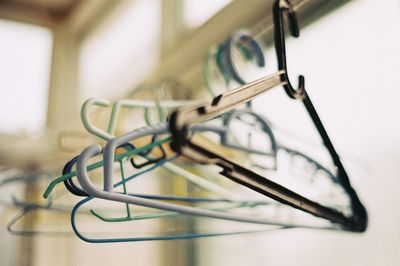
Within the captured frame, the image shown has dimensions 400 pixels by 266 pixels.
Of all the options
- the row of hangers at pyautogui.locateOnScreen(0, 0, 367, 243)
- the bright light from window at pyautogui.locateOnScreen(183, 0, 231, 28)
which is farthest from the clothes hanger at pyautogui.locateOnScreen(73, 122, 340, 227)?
the bright light from window at pyautogui.locateOnScreen(183, 0, 231, 28)

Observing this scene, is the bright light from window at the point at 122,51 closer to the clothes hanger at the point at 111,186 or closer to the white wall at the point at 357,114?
the white wall at the point at 357,114

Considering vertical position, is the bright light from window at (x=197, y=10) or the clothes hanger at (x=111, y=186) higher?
the bright light from window at (x=197, y=10)

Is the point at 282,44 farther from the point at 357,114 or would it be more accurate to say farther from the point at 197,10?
the point at 197,10

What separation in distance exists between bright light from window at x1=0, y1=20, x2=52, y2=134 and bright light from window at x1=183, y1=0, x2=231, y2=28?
0.91 metres

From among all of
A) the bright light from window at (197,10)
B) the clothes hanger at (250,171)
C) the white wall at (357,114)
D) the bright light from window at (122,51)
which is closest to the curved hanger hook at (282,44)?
the clothes hanger at (250,171)

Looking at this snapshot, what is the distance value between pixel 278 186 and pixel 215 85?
2.38 feet

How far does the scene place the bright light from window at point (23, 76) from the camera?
1.88 meters

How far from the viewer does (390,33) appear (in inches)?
28.9

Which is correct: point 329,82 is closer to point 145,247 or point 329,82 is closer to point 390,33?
point 390,33

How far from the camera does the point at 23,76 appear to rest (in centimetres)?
199

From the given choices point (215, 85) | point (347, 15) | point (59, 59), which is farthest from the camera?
point (59, 59)

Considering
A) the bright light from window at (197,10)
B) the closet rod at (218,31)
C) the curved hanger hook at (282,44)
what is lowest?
the curved hanger hook at (282,44)

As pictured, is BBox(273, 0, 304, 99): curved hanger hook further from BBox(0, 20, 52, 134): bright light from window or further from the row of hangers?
BBox(0, 20, 52, 134): bright light from window

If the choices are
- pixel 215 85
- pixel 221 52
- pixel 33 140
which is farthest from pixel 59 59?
pixel 221 52
